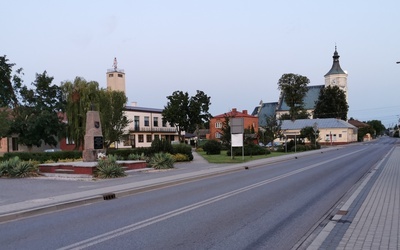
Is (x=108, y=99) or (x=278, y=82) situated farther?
(x=278, y=82)

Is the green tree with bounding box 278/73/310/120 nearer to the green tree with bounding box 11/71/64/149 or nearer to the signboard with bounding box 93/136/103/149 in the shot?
the green tree with bounding box 11/71/64/149

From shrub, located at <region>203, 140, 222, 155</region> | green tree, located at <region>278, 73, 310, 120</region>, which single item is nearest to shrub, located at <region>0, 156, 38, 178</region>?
shrub, located at <region>203, 140, 222, 155</region>

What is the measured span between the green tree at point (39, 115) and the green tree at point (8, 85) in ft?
4.81

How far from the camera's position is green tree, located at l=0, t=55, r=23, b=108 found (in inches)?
2053

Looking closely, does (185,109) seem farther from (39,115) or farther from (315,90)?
(315,90)

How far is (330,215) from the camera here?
915cm

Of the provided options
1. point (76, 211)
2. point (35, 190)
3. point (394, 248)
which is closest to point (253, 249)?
point (394, 248)

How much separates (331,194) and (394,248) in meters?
6.74

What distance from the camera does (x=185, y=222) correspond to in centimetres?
852

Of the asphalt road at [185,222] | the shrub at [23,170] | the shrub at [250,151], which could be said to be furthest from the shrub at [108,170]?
the shrub at [250,151]

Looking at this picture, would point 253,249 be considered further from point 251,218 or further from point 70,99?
point 70,99

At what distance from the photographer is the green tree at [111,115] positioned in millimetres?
44906

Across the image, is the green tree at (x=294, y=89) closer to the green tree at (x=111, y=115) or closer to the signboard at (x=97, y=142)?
the green tree at (x=111, y=115)

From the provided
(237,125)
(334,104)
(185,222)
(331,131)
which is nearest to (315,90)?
(334,104)
